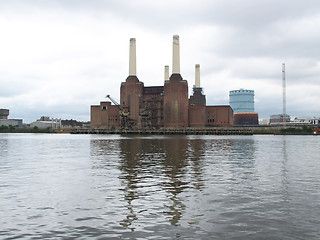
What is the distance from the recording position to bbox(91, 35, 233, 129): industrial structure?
16475cm

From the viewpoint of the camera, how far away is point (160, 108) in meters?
181

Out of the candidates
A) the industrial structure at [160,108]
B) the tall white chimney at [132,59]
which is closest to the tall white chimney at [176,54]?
the industrial structure at [160,108]

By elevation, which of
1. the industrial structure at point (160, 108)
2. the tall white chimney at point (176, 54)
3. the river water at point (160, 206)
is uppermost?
the tall white chimney at point (176, 54)

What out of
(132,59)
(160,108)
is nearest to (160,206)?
(132,59)

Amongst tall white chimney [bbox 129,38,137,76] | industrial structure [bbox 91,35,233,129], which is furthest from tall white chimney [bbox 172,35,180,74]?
tall white chimney [bbox 129,38,137,76]

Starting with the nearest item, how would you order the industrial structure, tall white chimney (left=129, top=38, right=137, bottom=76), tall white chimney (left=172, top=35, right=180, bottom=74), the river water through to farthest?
the river water < tall white chimney (left=172, top=35, right=180, bottom=74) < tall white chimney (left=129, top=38, right=137, bottom=76) < the industrial structure

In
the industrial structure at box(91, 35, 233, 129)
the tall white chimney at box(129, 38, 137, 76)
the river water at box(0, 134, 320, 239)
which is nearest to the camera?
the river water at box(0, 134, 320, 239)

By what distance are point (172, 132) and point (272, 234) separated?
498 ft

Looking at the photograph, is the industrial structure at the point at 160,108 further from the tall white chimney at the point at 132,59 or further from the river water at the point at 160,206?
the river water at the point at 160,206

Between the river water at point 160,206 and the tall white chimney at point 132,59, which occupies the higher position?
the tall white chimney at point 132,59

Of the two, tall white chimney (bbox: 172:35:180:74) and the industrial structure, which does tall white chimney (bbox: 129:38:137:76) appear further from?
tall white chimney (bbox: 172:35:180:74)

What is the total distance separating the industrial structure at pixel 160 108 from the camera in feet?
541

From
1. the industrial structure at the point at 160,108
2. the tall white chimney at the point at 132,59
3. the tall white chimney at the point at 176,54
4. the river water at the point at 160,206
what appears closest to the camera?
the river water at the point at 160,206

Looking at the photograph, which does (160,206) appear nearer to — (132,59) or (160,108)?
(132,59)
